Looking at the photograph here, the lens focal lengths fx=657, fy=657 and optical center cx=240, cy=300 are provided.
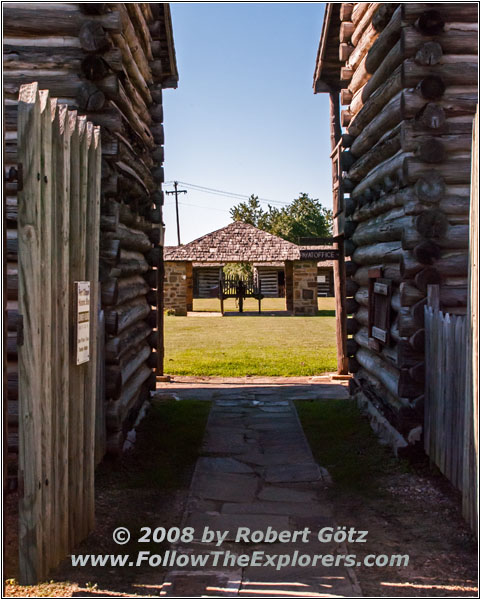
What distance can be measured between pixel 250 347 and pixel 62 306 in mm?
12396

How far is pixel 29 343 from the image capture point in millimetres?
3527

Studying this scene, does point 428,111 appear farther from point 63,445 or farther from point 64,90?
point 63,445

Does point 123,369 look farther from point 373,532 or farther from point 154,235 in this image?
point 373,532

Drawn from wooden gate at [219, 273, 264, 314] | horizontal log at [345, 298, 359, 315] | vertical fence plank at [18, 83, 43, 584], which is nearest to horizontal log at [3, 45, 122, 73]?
vertical fence plank at [18, 83, 43, 584]

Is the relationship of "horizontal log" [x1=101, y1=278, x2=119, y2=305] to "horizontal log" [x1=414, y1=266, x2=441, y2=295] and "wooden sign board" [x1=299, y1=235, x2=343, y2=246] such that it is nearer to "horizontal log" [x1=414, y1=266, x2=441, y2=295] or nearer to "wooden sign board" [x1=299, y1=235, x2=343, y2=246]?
"horizontal log" [x1=414, y1=266, x2=441, y2=295]

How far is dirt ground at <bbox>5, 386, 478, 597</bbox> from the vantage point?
Result: 3760 millimetres

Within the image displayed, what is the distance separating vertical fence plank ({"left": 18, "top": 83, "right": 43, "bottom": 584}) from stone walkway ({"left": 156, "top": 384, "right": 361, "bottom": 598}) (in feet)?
2.71

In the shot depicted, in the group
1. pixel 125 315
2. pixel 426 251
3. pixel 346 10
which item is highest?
pixel 346 10

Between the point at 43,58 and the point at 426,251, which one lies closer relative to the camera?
the point at 43,58

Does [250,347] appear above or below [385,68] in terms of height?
below

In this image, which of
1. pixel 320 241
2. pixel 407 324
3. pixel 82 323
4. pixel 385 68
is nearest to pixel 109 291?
pixel 82 323

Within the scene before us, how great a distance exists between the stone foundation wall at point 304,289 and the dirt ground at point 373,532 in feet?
75.6

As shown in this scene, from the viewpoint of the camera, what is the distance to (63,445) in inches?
158

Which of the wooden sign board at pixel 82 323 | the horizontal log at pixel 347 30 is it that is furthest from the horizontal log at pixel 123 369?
the horizontal log at pixel 347 30
